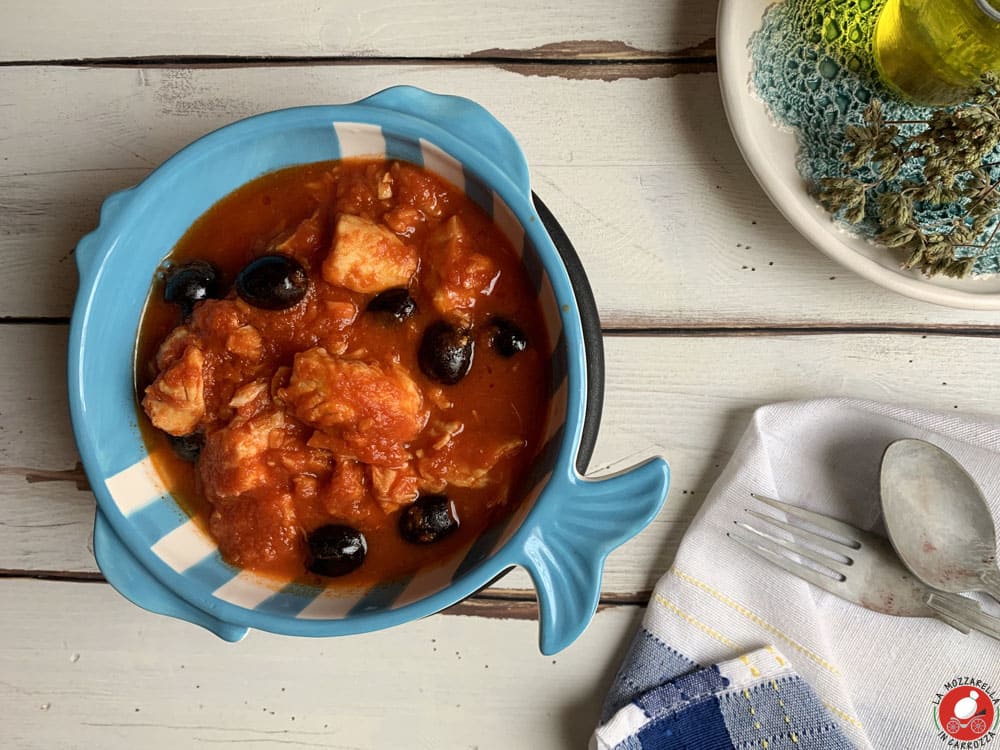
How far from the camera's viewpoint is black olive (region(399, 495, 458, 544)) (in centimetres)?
149

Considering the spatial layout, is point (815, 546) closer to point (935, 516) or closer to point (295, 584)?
point (935, 516)

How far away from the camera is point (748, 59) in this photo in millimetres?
1565

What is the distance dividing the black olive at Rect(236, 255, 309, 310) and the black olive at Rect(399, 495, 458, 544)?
0.44 m

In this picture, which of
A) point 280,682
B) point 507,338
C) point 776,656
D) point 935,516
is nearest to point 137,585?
point 280,682

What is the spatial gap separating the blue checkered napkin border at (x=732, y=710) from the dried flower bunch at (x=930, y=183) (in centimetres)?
90

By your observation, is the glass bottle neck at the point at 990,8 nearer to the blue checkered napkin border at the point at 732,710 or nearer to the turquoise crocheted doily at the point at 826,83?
the turquoise crocheted doily at the point at 826,83

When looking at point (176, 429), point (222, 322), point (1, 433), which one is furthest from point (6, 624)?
point (222, 322)

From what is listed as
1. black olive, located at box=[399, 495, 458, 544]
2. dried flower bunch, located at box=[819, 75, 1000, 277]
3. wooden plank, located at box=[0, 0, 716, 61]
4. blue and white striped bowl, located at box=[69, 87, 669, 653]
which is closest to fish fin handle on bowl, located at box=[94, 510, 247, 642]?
blue and white striped bowl, located at box=[69, 87, 669, 653]

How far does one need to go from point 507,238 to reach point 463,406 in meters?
0.32

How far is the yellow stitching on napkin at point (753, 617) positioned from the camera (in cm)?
169

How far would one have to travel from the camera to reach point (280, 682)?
5.98 ft

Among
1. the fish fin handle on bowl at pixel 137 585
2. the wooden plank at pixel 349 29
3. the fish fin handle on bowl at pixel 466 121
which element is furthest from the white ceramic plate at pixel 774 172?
the fish fin handle on bowl at pixel 137 585

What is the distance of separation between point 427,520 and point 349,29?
3.47ft

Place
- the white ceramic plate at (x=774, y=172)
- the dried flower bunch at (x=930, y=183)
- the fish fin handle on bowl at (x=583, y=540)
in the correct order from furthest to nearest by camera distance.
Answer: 1. the white ceramic plate at (x=774, y=172)
2. the dried flower bunch at (x=930, y=183)
3. the fish fin handle on bowl at (x=583, y=540)
